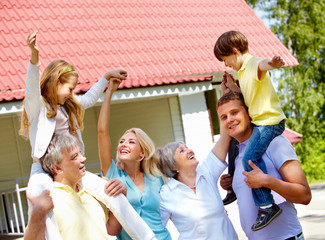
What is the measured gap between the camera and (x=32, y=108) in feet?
12.8

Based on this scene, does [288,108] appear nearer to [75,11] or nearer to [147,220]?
[75,11]

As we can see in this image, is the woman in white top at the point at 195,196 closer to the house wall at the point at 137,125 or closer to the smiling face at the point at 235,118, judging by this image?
the smiling face at the point at 235,118

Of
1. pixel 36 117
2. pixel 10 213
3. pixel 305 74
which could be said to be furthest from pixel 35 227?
pixel 305 74

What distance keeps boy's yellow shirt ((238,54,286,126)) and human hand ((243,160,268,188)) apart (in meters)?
0.39

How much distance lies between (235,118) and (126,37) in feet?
29.9

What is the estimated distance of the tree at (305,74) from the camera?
1029 inches

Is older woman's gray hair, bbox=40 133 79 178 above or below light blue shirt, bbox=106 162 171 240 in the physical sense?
above

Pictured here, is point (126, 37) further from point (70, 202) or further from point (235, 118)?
point (70, 202)

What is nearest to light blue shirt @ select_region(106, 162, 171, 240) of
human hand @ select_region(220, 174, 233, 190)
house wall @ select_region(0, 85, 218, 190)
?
human hand @ select_region(220, 174, 233, 190)

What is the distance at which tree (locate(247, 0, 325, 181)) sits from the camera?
26.1 m

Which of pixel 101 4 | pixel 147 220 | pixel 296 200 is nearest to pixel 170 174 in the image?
pixel 147 220

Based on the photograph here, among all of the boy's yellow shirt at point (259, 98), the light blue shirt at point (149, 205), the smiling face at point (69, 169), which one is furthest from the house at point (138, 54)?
the smiling face at point (69, 169)

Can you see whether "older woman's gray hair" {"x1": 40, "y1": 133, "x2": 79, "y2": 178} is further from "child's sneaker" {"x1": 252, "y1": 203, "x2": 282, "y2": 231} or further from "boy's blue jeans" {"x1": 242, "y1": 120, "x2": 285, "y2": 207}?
"child's sneaker" {"x1": 252, "y1": 203, "x2": 282, "y2": 231}

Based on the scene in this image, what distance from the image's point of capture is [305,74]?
26.7 metres
